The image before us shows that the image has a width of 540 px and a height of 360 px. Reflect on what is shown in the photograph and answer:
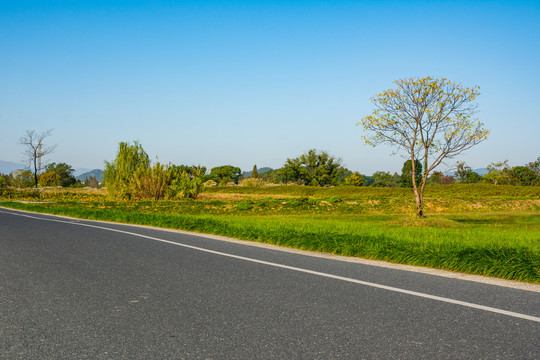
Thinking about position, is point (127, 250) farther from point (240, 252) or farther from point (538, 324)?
point (538, 324)

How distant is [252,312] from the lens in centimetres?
475

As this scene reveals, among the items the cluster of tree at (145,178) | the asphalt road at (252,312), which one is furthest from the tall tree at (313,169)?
the asphalt road at (252,312)

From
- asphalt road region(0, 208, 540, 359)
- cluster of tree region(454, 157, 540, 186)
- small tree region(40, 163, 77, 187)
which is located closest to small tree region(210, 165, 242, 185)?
small tree region(40, 163, 77, 187)

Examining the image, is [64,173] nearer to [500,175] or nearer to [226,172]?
[226,172]

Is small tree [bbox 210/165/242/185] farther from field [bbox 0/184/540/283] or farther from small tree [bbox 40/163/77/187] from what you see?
field [bbox 0/184/540/283]

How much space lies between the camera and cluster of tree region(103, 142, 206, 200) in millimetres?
33562

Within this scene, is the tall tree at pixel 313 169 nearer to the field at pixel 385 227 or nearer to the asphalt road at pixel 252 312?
the field at pixel 385 227

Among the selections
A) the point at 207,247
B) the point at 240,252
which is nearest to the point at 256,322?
the point at 240,252

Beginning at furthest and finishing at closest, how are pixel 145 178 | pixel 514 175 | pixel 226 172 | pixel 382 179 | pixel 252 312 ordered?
pixel 226 172 < pixel 382 179 < pixel 514 175 < pixel 145 178 < pixel 252 312

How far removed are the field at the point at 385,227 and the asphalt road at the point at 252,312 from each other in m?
1.03

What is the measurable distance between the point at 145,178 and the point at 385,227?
22798mm

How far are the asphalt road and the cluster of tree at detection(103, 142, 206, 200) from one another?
25.7 m

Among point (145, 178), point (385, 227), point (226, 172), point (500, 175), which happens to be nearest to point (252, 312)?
point (385, 227)

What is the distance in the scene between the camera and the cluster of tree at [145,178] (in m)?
33.6
